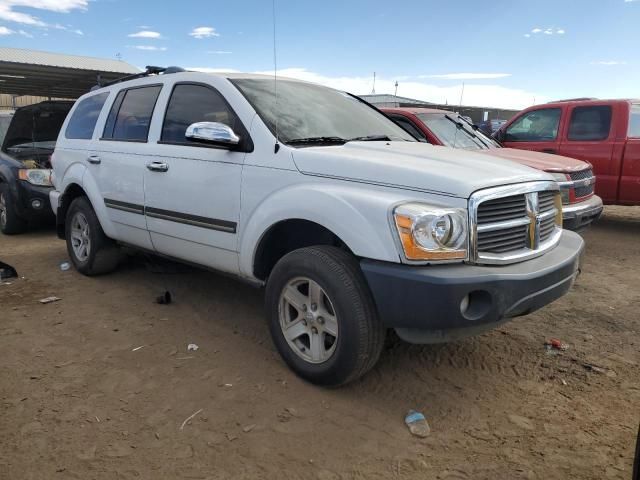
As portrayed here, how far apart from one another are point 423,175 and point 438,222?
0.29 metres

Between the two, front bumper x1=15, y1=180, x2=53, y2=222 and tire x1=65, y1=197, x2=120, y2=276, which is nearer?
tire x1=65, y1=197, x2=120, y2=276

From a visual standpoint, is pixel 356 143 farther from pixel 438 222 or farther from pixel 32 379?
pixel 32 379

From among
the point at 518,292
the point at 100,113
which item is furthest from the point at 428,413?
the point at 100,113

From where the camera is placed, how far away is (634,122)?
7426 mm

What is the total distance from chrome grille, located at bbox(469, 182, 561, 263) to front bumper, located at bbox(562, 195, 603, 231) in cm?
266

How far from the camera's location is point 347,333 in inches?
105

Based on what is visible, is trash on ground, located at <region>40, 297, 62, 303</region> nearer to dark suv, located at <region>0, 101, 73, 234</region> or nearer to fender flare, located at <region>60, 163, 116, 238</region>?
fender flare, located at <region>60, 163, 116, 238</region>

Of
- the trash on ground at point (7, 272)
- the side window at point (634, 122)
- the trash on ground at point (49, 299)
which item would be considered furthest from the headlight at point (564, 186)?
the trash on ground at point (7, 272)

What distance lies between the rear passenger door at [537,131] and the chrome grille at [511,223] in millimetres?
5340

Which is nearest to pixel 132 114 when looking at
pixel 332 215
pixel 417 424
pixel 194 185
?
pixel 194 185

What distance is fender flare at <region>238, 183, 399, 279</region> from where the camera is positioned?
2545 millimetres

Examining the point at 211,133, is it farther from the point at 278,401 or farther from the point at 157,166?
the point at 278,401

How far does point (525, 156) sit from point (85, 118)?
502 centimetres

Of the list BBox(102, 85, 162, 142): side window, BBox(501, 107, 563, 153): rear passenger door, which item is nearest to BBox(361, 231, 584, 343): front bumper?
BBox(102, 85, 162, 142): side window
